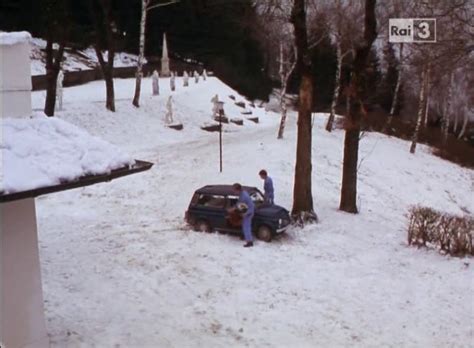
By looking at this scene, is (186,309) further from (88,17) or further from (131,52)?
(131,52)

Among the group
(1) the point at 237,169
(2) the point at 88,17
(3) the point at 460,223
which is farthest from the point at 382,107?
(3) the point at 460,223

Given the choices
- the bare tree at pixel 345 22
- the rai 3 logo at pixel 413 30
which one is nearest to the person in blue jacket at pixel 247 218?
the rai 3 logo at pixel 413 30

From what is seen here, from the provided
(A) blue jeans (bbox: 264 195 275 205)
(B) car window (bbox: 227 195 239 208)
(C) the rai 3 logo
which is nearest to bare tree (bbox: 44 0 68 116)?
(A) blue jeans (bbox: 264 195 275 205)

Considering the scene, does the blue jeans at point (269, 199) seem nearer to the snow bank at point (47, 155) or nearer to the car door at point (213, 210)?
the car door at point (213, 210)

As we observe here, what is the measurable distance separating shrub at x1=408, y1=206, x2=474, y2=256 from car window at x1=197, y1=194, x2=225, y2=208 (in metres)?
4.27

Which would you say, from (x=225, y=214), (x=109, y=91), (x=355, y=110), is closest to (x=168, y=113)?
(x=109, y=91)

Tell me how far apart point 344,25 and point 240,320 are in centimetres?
2091

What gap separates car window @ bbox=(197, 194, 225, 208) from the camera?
1407cm

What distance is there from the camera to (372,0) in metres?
15.6

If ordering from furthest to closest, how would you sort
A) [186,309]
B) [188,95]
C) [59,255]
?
[188,95] → [59,255] → [186,309]

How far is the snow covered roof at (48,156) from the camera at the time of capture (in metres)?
6.10

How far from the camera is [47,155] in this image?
6621 mm

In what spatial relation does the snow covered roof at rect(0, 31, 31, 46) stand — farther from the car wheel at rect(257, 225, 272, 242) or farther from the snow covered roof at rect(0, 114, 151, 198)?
the car wheel at rect(257, 225, 272, 242)

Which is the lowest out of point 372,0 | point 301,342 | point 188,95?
point 301,342
